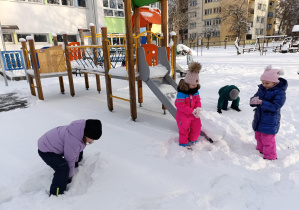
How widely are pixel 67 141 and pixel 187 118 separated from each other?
1.80 m

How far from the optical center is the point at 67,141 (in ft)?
7.25

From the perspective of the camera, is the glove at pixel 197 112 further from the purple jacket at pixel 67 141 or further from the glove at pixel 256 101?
the purple jacket at pixel 67 141

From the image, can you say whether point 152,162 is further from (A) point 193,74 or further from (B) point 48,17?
(B) point 48,17

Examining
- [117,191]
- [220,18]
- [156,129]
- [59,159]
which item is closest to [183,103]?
[156,129]

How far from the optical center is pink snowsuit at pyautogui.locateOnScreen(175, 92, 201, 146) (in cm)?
316

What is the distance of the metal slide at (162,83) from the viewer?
4.06 meters

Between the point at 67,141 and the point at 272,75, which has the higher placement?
the point at 272,75

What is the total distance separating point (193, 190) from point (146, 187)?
1.77 ft

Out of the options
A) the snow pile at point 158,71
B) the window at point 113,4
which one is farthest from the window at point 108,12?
the snow pile at point 158,71

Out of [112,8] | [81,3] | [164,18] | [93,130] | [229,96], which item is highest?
[81,3]

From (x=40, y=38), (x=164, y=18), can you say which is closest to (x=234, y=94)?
(x=164, y=18)

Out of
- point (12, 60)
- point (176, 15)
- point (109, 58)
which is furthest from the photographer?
point (176, 15)

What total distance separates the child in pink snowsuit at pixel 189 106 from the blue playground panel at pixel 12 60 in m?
12.2

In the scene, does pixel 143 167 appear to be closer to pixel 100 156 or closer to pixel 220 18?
pixel 100 156
